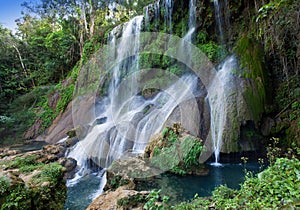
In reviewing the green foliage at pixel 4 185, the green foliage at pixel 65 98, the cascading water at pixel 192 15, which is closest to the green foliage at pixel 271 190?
the green foliage at pixel 4 185

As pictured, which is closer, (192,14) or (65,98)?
(192,14)

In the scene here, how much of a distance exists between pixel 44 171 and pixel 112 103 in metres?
8.73

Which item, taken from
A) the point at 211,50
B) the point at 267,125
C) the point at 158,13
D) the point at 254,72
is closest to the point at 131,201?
the point at 267,125

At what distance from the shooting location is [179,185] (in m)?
5.36

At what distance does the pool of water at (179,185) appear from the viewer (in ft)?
16.3

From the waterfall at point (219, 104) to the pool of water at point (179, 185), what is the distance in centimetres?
75

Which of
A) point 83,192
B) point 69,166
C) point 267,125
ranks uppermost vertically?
point 267,125

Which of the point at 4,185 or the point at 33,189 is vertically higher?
the point at 4,185

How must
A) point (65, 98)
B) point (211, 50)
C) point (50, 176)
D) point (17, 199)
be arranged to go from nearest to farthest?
point (17, 199) → point (50, 176) → point (211, 50) → point (65, 98)

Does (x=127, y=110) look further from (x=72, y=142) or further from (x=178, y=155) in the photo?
(x=178, y=155)

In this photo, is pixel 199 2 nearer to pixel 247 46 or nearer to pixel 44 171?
pixel 247 46

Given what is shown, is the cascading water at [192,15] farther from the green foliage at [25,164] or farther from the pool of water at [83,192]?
the green foliage at [25,164]

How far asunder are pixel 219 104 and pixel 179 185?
3.14 meters

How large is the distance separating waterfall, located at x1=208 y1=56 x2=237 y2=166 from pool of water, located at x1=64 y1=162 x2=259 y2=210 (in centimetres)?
75
